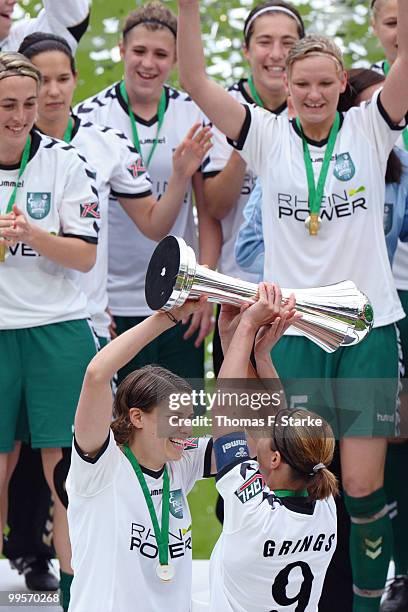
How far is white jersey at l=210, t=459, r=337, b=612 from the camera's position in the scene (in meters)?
2.80

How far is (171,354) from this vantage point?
475 centimetres

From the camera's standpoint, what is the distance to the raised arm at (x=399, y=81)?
3836 mm

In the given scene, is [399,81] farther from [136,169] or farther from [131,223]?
[131,223]

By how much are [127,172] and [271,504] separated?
6.33 ft

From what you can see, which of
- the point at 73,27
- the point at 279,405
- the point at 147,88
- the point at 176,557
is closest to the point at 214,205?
the point at 147,88

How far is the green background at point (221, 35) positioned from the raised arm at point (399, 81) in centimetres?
315

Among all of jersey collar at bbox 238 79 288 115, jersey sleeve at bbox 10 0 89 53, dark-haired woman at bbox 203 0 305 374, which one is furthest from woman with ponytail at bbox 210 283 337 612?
jersey sleeve at bbox 10 0 89 53

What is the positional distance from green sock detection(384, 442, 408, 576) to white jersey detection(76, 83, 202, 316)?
3.53 ft

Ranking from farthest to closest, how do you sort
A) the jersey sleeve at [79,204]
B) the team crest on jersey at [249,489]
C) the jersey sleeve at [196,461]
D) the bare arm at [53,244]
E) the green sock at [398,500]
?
the green sock at [398,500], the jersey sleeve at [79,204], the bare arm at [53,244], the jersey sleeve at [196,461], the team crest on jersey at [249,489]

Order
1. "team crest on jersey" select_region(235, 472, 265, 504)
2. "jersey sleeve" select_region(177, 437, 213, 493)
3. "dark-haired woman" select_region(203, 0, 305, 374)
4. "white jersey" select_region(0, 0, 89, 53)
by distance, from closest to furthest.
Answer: "team crest on jersey" select_region(235, 472, 265, 504), "jersey sleeve" select_region(177, 437, 213, 493), "dark-haired woman" select_region(203, 0, 305, 374), "white jersey" select_region(0, 0, 89, 53)

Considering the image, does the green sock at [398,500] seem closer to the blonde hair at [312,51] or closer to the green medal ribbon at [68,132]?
the blonde hair at [312,51]

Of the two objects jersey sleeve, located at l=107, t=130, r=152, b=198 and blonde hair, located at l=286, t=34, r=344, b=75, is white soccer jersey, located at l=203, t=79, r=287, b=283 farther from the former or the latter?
blonde hair, located at l=286, t=34, r=344, b=75

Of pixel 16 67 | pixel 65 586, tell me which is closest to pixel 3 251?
pixel 16 67

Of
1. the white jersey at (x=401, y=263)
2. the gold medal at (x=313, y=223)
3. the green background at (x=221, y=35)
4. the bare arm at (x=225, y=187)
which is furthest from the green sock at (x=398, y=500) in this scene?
the green background at (x=221, y=35)
